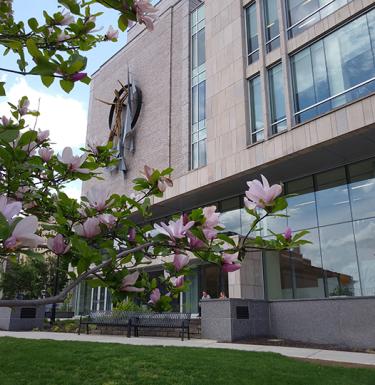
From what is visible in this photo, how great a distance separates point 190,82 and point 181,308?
13.6m

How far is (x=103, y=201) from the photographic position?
7.55ft

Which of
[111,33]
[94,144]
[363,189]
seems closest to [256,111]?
[363,189]

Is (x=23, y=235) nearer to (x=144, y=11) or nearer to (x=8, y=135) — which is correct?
(x=8, y=135)

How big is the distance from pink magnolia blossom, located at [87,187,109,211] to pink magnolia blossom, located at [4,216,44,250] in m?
0.79

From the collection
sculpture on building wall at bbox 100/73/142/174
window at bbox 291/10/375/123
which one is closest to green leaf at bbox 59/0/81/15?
window at bbox 291/10/375/123

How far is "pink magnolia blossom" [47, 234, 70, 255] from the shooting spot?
84.5 inches

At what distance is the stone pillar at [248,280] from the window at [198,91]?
6.34 meters

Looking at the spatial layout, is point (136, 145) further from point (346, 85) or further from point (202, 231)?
Answer: point (202, 231)

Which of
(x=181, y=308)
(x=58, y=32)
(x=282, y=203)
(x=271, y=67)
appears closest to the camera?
(x=282, y=203)

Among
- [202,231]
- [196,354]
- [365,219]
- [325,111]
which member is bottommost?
[196,354]

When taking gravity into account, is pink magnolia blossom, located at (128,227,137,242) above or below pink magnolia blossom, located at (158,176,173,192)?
below

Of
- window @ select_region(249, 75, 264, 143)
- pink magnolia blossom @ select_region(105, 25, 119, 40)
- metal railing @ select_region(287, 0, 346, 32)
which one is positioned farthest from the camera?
window @ select_region(249, 75, 264, 143)

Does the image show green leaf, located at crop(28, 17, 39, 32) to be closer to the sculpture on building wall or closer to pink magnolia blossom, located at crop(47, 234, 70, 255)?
pink magnolia blossom, located at crop(47, 234, 70, 255)

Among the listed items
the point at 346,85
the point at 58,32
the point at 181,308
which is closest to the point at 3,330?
the point at 181,308
